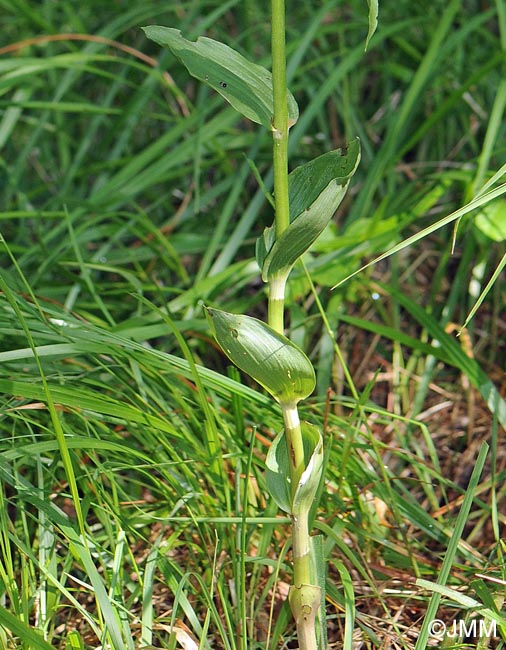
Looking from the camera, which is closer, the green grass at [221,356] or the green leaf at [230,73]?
the green leaf at [230,73]

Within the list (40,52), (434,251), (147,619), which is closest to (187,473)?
(147,619)

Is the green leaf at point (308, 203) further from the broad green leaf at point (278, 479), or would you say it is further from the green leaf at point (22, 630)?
the green leaf at point (22, 630)

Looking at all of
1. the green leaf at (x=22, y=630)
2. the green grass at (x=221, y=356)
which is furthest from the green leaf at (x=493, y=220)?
the green leaf at (x=22, y=630)

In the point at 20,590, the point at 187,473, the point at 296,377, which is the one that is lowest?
the point at 20,590

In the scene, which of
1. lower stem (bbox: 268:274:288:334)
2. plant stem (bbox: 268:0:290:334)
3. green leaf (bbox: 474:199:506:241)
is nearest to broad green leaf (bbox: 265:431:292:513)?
lower stem (bbox: 268:274:288:334)

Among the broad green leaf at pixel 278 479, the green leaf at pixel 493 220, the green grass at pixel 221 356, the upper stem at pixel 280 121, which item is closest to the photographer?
the upper stem at pixel 280 121

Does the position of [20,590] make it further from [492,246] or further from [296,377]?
[492,246]

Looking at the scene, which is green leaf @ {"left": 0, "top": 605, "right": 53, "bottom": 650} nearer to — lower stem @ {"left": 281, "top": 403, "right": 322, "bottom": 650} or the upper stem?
lower stem @ {"left": 281, "top": 403, "right": 322, "bottom": 650}

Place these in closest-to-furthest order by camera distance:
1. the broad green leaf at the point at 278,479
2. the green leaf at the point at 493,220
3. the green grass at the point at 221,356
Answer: the broad green leaf at the point at 278,479
the green grass at the point at 221,356
the green leaf at the point at 493,220
